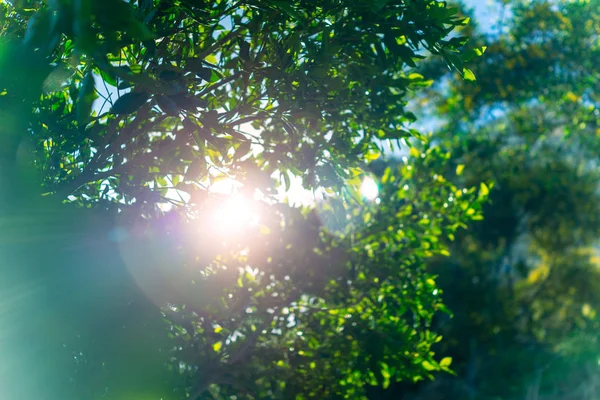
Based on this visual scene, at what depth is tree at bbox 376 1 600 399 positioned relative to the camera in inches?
754

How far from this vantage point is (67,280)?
4.57 m

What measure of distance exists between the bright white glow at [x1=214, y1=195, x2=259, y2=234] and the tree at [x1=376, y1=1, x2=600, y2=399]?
505 inches

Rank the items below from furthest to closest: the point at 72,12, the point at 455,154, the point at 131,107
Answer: the point at 455,154, the point at 131,107, the point at 72,12

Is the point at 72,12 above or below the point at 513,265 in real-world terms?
below

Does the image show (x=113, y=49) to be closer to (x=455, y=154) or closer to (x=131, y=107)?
(x=131, y=107)

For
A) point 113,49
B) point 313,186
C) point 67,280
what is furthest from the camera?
point 313,186

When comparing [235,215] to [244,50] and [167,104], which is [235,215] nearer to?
[244,50]

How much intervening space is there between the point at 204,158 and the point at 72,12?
3711 mm

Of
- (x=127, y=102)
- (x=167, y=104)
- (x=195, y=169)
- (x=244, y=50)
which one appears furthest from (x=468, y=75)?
(x=195, y=169)

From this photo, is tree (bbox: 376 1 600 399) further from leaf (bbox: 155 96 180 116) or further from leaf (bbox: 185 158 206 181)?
leaf (bbox: 155 96 180 116)

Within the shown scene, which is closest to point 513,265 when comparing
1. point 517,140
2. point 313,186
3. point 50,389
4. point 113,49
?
point 517,140

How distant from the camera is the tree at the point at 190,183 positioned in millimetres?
4273

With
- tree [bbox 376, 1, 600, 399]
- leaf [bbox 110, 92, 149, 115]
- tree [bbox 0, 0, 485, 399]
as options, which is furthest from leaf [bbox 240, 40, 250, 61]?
tree [bbox 376, 1, 600, 399]

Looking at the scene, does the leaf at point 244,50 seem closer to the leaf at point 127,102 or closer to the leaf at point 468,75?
the leaf at point 127,102
